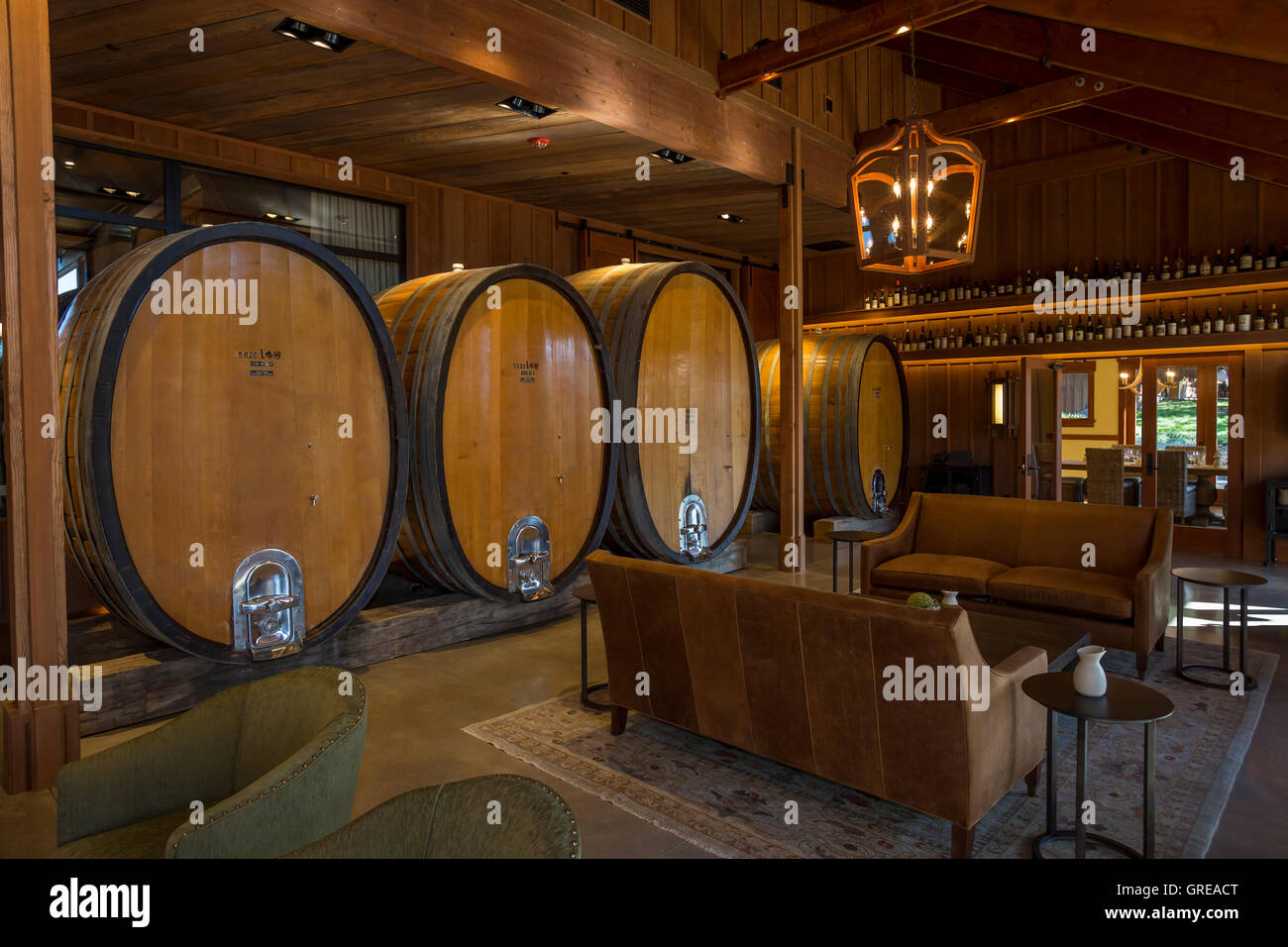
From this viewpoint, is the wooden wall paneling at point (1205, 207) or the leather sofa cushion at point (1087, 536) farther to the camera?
the wooden wall paneling at point (1205, 207)

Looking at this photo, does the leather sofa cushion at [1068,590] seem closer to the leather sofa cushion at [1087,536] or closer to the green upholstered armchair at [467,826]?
the leather sofa cushion at [1087,536]

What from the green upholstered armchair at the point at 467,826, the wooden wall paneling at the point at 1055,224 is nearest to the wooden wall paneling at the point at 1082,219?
the wooden wall paneling at the point at 1055,224

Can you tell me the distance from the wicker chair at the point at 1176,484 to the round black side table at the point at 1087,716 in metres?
6.28

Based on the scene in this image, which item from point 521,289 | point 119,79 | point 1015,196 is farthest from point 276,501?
point 1015,196

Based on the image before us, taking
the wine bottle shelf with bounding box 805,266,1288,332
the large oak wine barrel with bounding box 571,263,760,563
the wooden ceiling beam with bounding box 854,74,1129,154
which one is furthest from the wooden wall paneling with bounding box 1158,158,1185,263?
the large oak wine barrel with bounding box 571,263,760,563

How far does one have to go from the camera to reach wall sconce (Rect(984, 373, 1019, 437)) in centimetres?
926

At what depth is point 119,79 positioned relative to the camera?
13.9ft

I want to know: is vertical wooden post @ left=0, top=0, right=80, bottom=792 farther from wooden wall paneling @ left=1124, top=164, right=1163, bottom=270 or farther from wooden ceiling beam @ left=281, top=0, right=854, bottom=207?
wooden wall paneling @ left=1124, top=164, right=1163, bottom=270

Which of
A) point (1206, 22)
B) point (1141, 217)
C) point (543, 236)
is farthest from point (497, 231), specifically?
point (1141, 217)

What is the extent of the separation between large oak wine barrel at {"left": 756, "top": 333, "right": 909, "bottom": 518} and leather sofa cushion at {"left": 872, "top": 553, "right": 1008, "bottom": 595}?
2.61 m

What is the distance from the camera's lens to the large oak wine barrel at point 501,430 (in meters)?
4.27

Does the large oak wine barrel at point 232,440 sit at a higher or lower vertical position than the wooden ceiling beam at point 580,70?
lower

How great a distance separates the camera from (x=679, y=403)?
5648mm

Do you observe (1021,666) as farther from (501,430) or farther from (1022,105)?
(1022,105)
